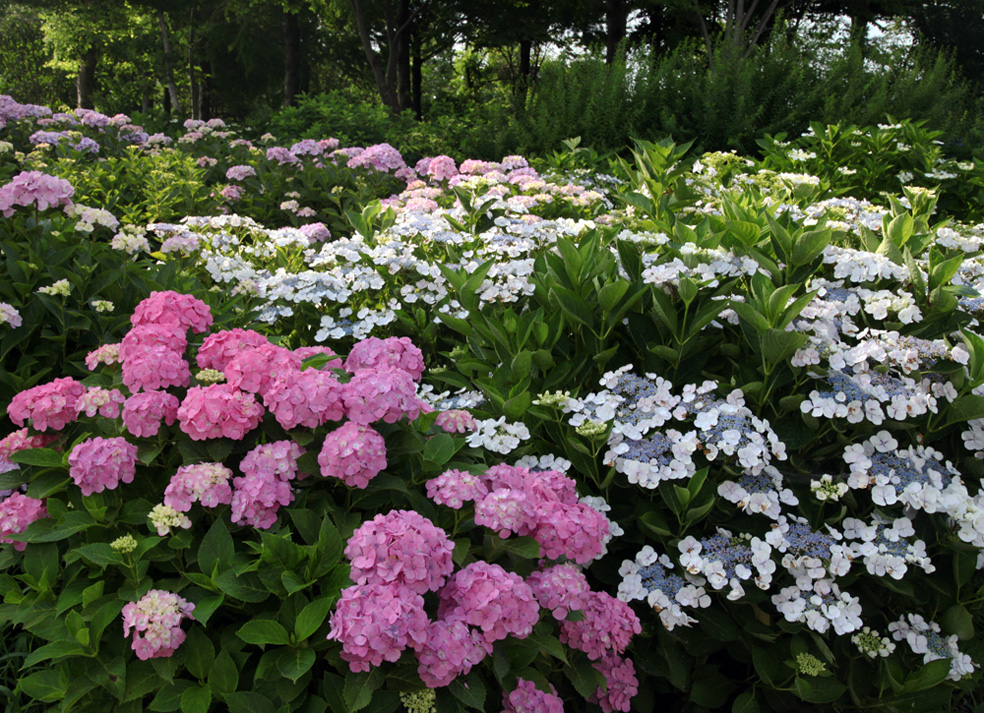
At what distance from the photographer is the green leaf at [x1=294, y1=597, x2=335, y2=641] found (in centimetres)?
159

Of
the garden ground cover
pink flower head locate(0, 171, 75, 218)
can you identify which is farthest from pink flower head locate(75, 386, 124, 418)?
pink flower head locate(0, 171, 75, 218)

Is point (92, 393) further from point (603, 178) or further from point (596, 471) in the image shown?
point (603, 178)

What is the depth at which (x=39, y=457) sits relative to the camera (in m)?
1.99

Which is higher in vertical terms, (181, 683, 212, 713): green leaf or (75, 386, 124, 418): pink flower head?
(75, 386, 124, 418): pink flower head

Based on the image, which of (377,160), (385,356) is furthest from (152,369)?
(377,160)

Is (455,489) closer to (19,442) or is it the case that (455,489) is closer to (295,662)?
(295,662)

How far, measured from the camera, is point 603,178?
603 centimetres

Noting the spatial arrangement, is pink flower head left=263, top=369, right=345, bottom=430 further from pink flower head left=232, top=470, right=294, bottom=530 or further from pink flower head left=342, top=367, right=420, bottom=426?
pink flower head left=232, top=470, right=294, bottom=530

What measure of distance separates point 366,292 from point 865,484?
2506 millimetres

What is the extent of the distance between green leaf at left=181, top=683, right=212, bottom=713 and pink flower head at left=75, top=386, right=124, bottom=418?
82 centimetres

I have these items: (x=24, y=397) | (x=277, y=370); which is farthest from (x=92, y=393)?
(x=277, y=370)

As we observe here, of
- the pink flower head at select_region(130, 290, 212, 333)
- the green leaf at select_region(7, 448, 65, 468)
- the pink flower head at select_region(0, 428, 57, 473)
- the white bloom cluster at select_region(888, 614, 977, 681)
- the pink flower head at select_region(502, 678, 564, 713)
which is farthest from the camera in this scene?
the pink flower head at select_region(130, 290, 212, 333)

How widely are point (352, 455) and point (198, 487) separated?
40cm

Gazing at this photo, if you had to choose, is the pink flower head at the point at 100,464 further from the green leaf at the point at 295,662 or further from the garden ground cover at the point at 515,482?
the green leaf at the point at 295,662
